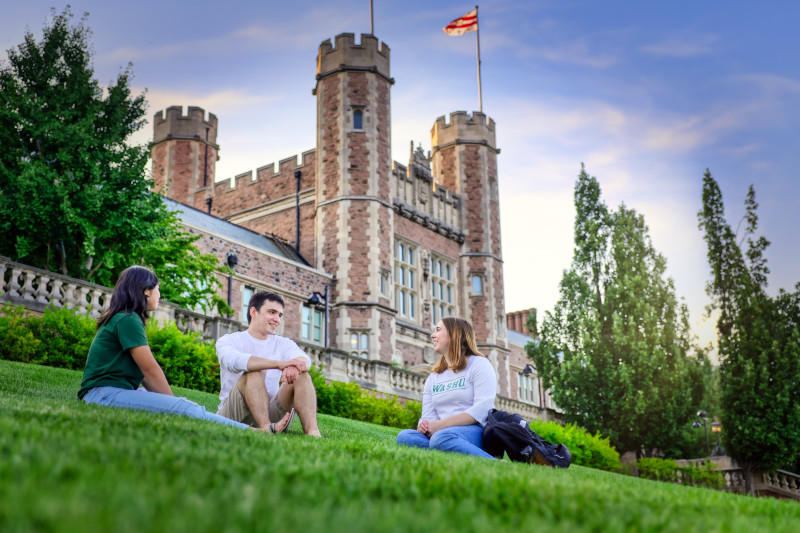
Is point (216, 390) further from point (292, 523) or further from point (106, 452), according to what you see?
point (292, 523)

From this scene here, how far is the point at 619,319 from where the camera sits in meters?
24.9

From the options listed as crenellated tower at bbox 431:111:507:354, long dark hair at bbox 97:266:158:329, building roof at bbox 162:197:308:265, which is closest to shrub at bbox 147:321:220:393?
long dark hair at bbox 97:266:158:329

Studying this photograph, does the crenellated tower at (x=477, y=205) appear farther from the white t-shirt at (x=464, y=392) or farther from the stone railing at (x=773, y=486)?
the white t-shirt at (x=464, y=392)

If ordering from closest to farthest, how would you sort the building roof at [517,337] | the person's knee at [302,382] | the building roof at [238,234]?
1. the person's knee at [302,382]
2. the building roof at [238,234]
3. the building roof at [517,337]

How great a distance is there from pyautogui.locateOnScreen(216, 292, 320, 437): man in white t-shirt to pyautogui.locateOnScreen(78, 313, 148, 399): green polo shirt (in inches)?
29.7

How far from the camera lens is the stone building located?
2456 cm

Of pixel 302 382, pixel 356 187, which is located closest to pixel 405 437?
pixel 302 382

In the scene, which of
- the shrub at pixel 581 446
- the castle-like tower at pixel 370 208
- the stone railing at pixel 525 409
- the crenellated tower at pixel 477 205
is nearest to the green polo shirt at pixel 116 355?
the shrub at pixel 581 446

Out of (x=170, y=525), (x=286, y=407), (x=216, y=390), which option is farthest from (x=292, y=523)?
(x=216, y=390)

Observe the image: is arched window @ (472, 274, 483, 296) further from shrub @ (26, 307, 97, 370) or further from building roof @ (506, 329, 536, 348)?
shrub @ (26, 307, 97, 370)

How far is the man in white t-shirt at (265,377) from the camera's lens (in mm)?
5961

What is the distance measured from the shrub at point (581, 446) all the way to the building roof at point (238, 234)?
10.4m

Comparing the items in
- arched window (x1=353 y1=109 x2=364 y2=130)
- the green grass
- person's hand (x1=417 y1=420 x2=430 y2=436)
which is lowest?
the green grass

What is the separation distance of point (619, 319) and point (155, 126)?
20911 millimetres
